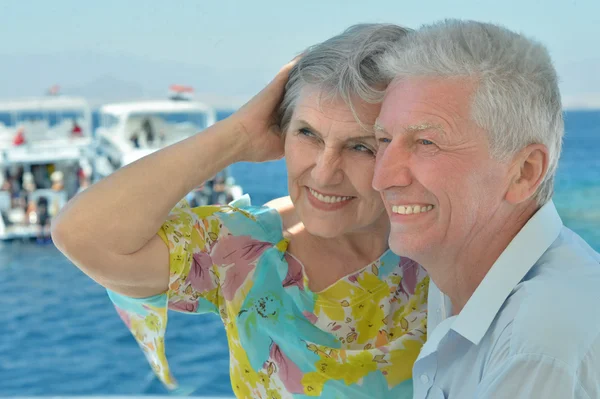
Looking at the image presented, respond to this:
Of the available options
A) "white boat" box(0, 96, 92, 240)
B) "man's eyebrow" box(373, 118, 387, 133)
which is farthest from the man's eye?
"white boat" box(0, 96, 92, 240)

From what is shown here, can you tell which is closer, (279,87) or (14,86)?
(279,87)

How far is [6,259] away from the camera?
42.3 ft

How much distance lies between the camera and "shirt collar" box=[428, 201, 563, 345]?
2.93 ft

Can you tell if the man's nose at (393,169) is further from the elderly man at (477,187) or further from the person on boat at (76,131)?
the person on boat at (76,131)

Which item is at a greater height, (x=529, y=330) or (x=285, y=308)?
(x=529, y=330)

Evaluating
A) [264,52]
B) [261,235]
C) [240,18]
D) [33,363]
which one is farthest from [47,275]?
[240,18]

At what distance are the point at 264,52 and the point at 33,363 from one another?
34.1 m

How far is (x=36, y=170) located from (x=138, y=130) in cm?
199

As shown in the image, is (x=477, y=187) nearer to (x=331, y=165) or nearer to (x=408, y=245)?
(x=408, y=245)

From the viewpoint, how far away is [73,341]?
10.6m

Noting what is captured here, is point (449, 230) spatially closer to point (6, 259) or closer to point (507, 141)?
point (507, 141)

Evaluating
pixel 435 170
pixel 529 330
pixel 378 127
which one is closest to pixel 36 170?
pixel 378 127

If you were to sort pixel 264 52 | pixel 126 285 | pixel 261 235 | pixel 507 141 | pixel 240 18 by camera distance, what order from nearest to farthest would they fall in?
pixel 507 141 → pixel 126 285 → pixel 261 235 → pixel 264 52 → pixel 240 18

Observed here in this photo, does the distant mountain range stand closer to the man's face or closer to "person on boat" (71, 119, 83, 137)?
"person on boat" (71, 119, 83, 137)
